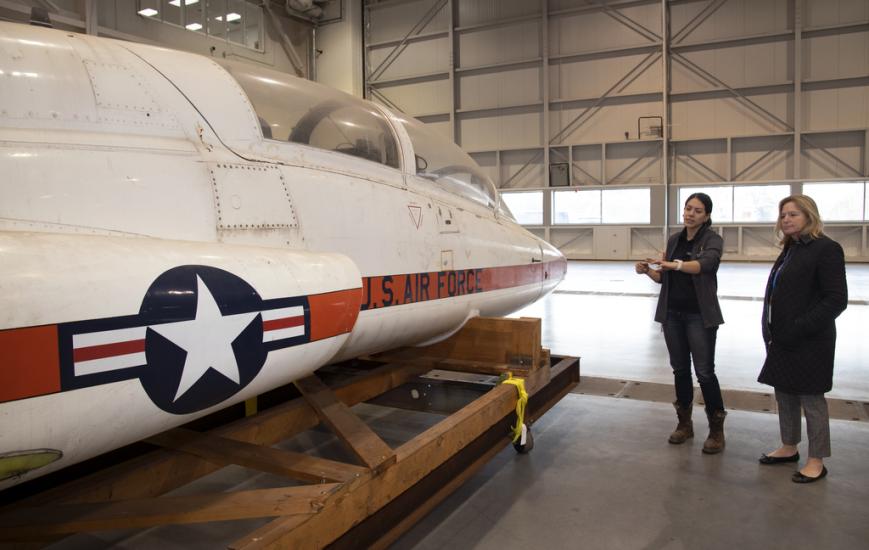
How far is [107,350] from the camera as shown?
5.84ft

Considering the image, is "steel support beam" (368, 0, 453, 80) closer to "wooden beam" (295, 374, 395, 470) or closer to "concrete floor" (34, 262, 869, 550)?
"concrete floor" (34, 262, 869, 550)

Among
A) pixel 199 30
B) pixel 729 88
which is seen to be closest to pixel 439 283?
pixel 199 30

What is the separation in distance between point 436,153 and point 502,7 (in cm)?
2000

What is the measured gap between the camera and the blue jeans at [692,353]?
400cm

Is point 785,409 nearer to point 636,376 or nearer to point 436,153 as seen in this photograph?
point 636,376

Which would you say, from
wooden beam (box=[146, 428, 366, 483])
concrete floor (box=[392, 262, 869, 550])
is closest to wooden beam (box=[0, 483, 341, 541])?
wooden beam (box=[146, 428, 366, 483])

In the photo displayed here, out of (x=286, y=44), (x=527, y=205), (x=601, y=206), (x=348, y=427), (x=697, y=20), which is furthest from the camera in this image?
(x=527, y=205)

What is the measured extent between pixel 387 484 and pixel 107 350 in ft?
4.05

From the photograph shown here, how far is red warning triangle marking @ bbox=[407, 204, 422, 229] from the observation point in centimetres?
381

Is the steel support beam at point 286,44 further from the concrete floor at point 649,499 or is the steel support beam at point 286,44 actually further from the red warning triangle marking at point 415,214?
the concrete floor at point 649,499

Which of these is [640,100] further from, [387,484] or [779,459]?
[387,484]

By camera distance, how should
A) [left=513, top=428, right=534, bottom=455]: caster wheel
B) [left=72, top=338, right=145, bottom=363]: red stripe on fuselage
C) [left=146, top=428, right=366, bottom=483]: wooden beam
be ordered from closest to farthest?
1. [left=72, top=338, right=145, bottom=363]: red stripe on fuselage
2. [left=146, top=428, right=366, bottom=483]: wooden beam
3. [left=513, top=428, right=534, bottom=455]: caster wheel

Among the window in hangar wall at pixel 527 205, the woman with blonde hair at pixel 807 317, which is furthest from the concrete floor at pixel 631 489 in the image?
the window in hangar wall at pixel 527 205

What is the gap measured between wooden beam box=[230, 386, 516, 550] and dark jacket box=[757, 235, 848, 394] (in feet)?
5.16
